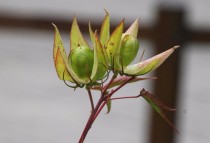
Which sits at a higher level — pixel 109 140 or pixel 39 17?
pixel 39 17

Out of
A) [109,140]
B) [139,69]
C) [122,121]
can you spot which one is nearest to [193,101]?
[122,121]

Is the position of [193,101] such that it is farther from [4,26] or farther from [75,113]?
[4,26]

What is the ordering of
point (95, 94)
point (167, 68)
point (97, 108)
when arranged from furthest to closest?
point (95, 94)
point (167, 68)
point (97, 108)

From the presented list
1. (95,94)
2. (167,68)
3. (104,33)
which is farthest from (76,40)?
(95,94)

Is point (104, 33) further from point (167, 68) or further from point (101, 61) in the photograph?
point (167, 68)

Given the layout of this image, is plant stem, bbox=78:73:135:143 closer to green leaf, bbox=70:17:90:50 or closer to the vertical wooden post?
green leaf, bbox=70:17:90:50


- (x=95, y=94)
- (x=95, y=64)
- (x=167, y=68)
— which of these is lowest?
(x=95, y=94)
